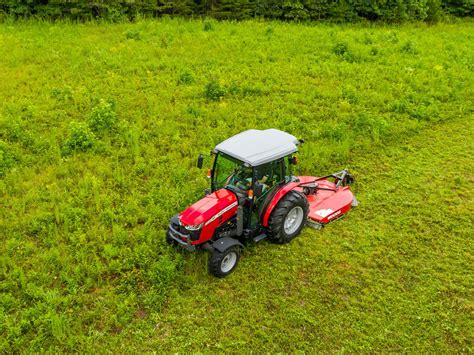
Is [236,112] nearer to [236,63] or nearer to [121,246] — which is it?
[236,63]

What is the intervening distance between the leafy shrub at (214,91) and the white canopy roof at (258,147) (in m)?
5.90

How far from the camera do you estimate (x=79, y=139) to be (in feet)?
40.6

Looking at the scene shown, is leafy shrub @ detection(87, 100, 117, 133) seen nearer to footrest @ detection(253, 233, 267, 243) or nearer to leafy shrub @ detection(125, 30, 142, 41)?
footrest @ detection(253, 233, 267, 243)

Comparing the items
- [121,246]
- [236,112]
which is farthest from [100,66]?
[121,246]

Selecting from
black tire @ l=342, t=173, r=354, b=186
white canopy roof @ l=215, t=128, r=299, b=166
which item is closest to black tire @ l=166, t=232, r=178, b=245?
white canopy roof @ l=215, t=128, r=299, b=166

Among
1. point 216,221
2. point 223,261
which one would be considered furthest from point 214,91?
point 223,261

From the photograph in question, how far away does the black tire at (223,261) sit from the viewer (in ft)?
27.7

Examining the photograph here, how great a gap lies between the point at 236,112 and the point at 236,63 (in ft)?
13.8

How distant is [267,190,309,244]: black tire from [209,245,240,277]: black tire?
36.5 inches

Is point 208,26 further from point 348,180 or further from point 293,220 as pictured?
point 293,220

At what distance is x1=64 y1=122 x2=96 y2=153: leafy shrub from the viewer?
12.3 m

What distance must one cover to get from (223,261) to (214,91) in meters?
8.05

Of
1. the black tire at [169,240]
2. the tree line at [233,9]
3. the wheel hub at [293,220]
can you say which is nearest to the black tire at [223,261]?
the black tire at [169,240]

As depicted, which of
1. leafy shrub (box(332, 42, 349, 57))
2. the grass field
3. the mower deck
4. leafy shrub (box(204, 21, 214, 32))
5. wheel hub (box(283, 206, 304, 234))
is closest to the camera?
the grass field
